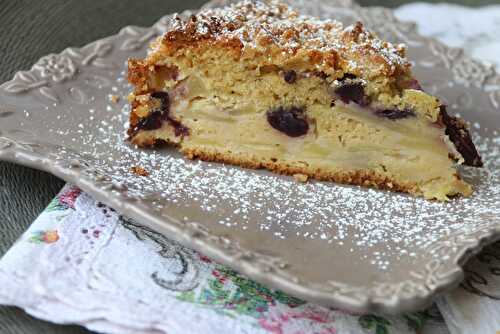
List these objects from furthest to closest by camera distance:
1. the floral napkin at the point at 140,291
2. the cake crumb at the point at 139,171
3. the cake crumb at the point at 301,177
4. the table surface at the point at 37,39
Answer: the cake crumb at the point at 301,177 → the cake crumb at the point at 139,171 → the table surface at the point at 37,39 → the floral napkin at the point at 140,291

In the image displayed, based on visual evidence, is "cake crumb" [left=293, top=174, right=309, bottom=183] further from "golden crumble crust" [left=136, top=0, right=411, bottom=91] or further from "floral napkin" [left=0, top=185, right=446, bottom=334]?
"floral napkin" [left=0, top=185, right=446, bottom=334]

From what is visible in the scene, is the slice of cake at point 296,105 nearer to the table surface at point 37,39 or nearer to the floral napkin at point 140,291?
the table surface at point 37,39

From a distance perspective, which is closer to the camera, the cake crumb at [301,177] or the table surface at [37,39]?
the table surface at [37,39]

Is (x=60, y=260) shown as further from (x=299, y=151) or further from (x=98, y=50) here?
(x=98, y=50)

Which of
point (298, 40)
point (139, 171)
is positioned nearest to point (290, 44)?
point (298, 40)

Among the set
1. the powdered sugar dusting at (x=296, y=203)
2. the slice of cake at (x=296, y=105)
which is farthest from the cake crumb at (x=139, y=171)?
the slice of cake at (x=296, y=105)

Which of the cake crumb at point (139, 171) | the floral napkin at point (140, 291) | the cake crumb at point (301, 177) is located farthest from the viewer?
the cake crumb at point (301, 177)

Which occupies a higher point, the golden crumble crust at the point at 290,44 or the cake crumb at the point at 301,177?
the golden crumble crust at the point at 290,44

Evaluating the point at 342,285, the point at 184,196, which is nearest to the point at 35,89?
the point at 184,196
